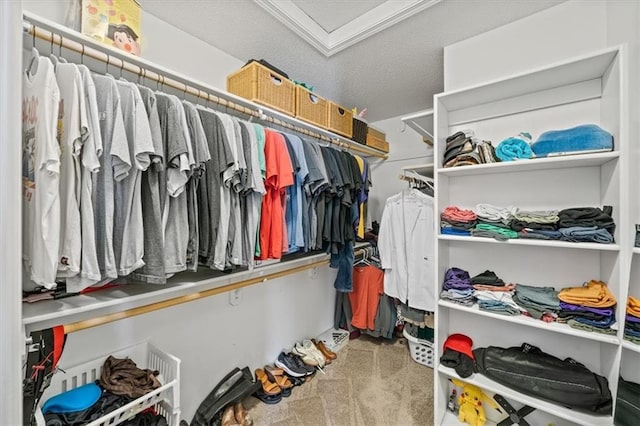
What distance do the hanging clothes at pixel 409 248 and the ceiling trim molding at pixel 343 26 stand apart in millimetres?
1228

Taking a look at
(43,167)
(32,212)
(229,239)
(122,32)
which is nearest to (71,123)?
(43,167)

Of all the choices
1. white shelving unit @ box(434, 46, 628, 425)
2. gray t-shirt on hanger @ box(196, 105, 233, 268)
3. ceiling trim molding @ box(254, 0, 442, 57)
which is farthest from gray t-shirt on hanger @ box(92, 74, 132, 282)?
white shelving unit @ box(434, 46, 628, 425)

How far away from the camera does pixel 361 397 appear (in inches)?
70.8

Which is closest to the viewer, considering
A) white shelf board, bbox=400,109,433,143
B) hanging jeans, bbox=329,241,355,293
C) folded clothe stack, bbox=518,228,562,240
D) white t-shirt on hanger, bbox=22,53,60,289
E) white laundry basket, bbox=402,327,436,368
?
white t-shirt on hanger, bbox=22,53,60,289

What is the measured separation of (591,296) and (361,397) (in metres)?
1.43

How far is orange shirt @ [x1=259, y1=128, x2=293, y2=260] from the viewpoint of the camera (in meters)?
1.41

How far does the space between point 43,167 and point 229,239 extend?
663 mm

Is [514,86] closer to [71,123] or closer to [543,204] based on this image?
[543,204]

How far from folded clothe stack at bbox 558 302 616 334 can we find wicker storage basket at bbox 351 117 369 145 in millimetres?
1817

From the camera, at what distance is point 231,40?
1.68m

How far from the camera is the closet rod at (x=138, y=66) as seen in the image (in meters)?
0.88

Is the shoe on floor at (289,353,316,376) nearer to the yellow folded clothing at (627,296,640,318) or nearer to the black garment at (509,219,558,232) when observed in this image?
the black garment at (509,219,558,232)

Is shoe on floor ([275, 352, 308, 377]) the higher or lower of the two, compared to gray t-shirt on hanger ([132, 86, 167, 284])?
lower

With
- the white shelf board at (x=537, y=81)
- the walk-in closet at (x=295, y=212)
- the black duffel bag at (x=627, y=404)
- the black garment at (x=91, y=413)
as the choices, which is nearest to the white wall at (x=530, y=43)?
the walk-in closet at (x=295, y=212)
